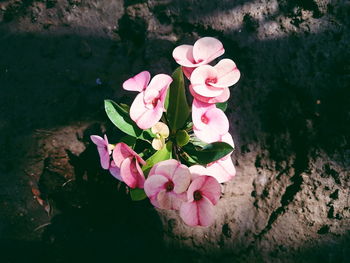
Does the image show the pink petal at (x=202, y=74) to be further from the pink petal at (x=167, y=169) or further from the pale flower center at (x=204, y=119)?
the pink petal at (x=167, y=169)

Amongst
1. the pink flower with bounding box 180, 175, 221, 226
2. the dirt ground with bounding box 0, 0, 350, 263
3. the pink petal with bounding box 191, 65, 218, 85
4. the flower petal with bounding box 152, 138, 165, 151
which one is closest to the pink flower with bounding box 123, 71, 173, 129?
the pink petal with bounding box 191, 65, 218, 85

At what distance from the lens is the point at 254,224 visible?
6.44 feet

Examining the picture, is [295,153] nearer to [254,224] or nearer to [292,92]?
[292,92]

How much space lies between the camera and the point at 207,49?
1.25m

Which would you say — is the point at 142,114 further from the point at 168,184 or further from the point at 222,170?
the point at 222,170

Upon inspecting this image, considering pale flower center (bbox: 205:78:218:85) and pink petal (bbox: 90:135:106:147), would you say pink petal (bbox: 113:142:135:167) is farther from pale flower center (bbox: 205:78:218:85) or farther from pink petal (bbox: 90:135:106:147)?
pale flower center (bbox: 205:78:218:85)

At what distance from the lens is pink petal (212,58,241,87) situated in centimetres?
126

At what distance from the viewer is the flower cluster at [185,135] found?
3.77 ft

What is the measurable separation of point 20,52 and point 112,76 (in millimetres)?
691

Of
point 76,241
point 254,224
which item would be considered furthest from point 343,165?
point 76,241

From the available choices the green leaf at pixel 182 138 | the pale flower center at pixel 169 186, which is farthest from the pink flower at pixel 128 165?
the green leaf at pixel 182 138

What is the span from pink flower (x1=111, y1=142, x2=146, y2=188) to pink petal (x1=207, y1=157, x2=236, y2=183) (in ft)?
1.14

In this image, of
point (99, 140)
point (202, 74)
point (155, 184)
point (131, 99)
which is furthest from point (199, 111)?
point (131, 99)

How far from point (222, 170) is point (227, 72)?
18.2 inches
